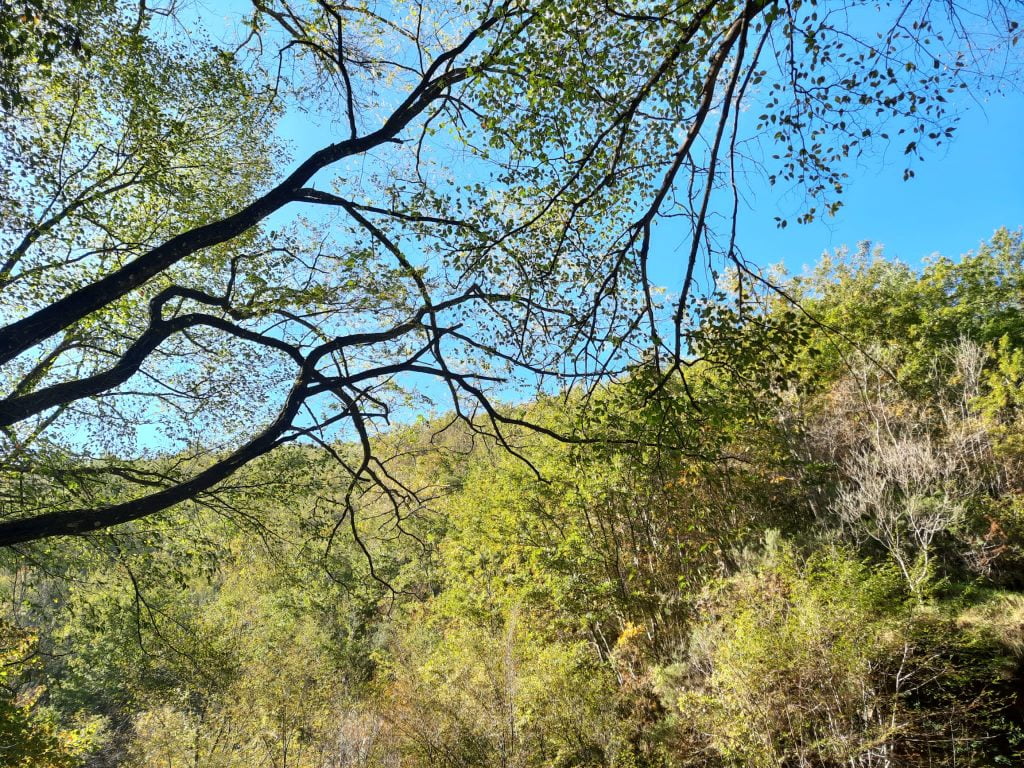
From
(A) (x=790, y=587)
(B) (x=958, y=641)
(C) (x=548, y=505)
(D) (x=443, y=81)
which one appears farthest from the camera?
(C) (x=548, y=505)

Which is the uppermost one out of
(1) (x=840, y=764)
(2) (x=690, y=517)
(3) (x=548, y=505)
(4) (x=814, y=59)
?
(4) (x=814, y=59)

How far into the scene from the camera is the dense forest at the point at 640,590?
5.57m

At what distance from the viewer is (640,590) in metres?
12.5

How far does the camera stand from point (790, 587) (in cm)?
941

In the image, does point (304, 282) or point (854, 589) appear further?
point (854, 589)

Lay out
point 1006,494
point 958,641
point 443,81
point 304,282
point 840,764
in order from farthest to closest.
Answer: point 1006,494 < point 958,641 < point 840,764 < point 304,282 < point 443,81

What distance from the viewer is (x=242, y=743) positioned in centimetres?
1280

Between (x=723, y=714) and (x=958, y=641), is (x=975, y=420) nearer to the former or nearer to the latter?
(x=958, y=641)

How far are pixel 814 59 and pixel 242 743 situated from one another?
656 inches

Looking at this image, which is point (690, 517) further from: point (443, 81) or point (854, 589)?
point (443, 81)

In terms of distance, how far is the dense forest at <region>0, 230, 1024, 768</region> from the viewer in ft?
18.3

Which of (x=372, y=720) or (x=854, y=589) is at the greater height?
(x=854, y=589)

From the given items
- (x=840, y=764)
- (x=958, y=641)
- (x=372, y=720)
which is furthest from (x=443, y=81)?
(x=372, y=720)

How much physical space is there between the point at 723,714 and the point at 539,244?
8543mm
